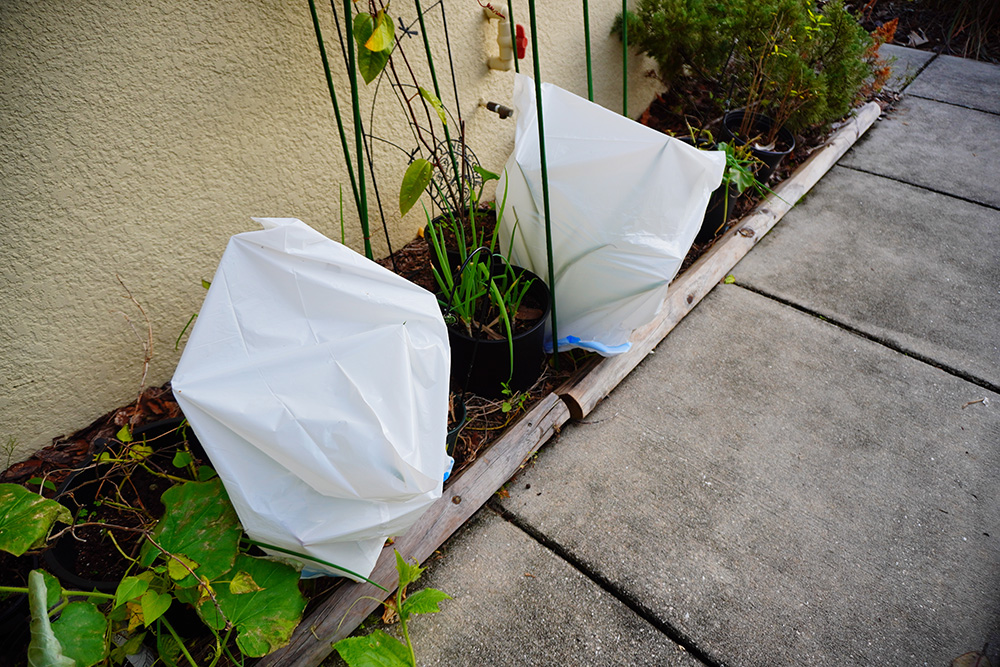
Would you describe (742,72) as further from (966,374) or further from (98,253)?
(98,253)

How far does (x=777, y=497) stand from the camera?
62.2 inches

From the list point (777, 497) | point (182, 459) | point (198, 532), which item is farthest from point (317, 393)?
point (777, 497)

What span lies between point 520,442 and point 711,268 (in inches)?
42.4

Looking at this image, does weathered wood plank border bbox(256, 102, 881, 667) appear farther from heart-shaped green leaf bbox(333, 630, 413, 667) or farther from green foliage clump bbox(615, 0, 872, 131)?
green foliage clump bbox(615, 0, 872, 131)

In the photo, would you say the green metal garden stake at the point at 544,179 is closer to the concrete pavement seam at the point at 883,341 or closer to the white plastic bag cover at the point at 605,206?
the white plastic bag cover at the point at 605,206

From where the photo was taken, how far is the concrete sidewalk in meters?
1.33

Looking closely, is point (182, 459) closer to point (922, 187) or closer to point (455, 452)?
point (455, 452)

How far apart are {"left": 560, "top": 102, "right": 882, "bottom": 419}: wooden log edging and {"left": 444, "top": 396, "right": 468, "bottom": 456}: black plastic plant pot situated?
309mm

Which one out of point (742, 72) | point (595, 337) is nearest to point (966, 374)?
point (595, 337)

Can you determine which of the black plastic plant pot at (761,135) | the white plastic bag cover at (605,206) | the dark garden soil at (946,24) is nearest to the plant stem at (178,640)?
the white plastic bag cover at (605,206)

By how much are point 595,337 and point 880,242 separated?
1.49 m

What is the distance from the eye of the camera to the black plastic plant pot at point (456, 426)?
151cm

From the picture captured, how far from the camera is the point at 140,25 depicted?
131 cm

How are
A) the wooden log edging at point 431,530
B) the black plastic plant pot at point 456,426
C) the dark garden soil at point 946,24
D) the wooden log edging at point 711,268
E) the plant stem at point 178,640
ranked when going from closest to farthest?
1. the plant stem at point 178,640
2. the wooden log edging at point 431,530
3. the black plastic plant pot at point 456,426
4. the wooden log edging at point 711,268
5. the dark garden soil at point 946,24
